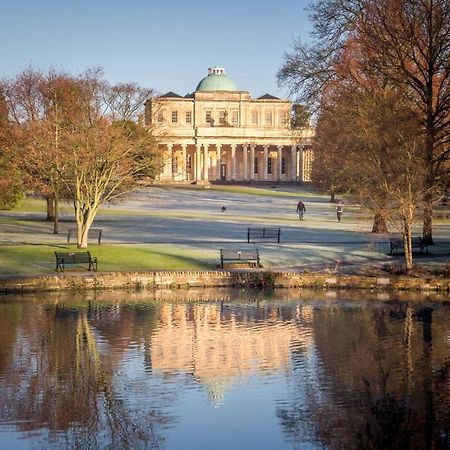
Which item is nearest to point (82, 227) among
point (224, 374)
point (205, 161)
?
point (224, 374)

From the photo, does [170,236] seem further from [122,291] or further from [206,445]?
[206,445]

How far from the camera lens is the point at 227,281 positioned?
33906 mm

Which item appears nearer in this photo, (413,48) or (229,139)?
(413,48)

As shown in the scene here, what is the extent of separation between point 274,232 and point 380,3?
1498 centimetres

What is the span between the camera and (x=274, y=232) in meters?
51.1

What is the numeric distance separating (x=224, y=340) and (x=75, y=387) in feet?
19.5

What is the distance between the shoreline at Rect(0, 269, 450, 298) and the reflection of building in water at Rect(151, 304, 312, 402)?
15.3ft

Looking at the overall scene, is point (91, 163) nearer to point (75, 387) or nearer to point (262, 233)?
point (262, 233)

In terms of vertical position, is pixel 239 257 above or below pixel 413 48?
below

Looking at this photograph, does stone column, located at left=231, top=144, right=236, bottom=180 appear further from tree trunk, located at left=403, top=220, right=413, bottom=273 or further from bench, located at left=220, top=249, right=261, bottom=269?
tree trunk, located at left=403, top=220, right=413, bottom=273

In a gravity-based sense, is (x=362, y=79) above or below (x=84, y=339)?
above

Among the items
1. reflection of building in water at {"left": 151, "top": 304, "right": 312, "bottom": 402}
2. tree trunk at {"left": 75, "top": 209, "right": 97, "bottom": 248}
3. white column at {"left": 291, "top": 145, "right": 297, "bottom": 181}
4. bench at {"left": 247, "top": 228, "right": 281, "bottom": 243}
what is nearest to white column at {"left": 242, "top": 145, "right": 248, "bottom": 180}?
white column at {"left": 291, "top": 145, "right": 297, "bottom": 181}

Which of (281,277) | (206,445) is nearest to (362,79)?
(281,277)

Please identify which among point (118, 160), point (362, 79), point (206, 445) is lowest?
point (206, 445)
